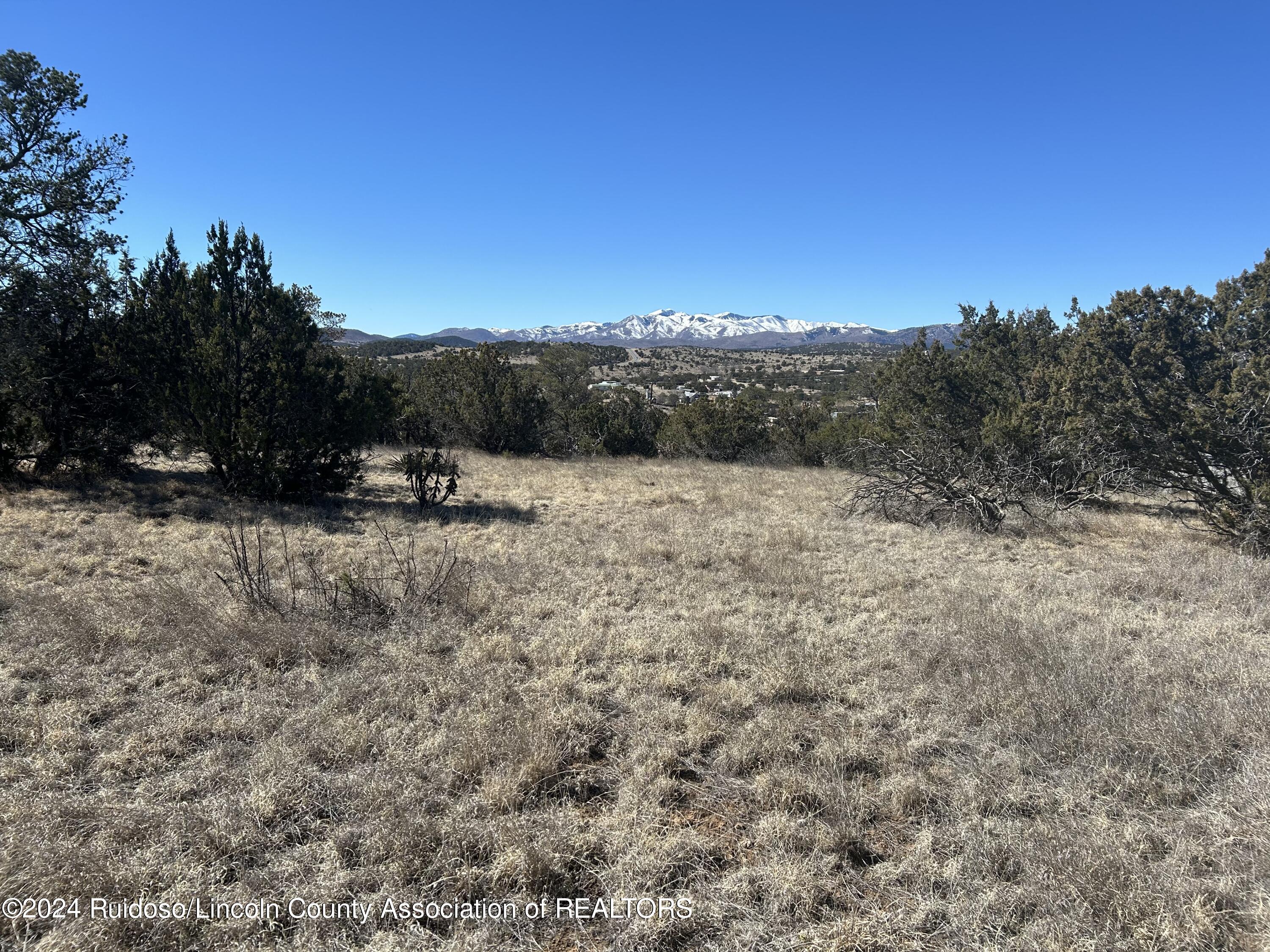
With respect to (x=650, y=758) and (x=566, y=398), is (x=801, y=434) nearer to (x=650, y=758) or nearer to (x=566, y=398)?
(x=566, y=398)

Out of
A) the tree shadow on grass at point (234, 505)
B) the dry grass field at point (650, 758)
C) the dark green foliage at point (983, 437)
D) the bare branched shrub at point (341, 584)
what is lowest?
the dry grass field at point (650, 758)

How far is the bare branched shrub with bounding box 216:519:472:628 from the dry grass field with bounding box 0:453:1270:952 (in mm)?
166

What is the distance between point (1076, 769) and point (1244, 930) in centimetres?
107

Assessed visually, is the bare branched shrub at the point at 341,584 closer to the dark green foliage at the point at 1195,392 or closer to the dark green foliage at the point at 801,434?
the dark green foliage at the point at 1195,392

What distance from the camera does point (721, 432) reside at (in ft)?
74.2

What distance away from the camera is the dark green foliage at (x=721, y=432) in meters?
22.6

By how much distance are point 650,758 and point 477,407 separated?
19275 mm

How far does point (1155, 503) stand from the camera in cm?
1374

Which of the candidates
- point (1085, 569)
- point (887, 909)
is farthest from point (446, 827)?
point (1085, 569)

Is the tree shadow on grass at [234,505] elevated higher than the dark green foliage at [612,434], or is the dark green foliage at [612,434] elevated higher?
the dark green foliage at [612,434]

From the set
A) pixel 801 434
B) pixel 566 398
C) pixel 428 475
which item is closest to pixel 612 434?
pixel 566 398

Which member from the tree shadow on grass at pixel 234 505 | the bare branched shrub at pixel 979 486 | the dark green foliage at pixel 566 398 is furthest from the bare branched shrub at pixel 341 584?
the dark green foliage at pixel 566 398

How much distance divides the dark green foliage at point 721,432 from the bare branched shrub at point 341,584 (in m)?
16.2

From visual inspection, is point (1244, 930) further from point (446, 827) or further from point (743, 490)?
point (743, 490)
